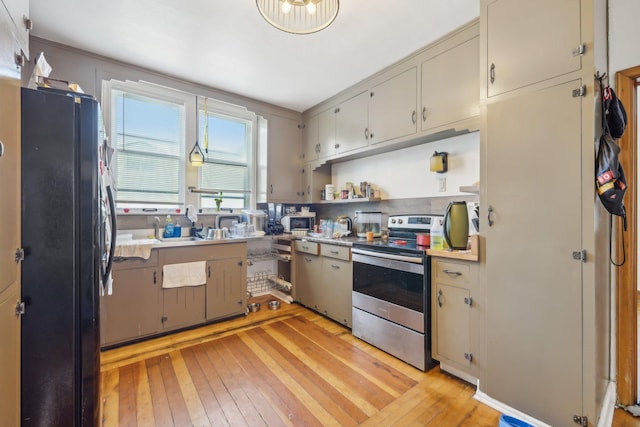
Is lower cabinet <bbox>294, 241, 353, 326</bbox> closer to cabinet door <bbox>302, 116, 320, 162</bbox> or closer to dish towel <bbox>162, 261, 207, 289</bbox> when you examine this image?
dish towel <bbox>162, 261, 207, 289</bbox>

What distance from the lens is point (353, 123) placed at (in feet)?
10.4

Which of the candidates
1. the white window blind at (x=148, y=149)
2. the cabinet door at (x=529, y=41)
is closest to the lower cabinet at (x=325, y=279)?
the white window blind at (x=148, y=149)

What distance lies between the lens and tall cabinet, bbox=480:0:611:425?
4.52ft

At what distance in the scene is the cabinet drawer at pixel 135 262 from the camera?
2.36 meters

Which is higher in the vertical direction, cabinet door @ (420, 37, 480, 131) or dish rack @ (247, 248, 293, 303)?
cabinet door @ (420, 37, 480, 131)

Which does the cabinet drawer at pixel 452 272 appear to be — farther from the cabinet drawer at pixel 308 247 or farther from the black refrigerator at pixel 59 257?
the black refrigerator at pixel 59 257

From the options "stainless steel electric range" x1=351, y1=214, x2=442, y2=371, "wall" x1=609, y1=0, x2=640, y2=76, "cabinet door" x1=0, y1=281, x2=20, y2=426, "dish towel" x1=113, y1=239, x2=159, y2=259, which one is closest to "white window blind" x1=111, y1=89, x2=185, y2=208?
"dish towel" x1=113, y1=239, x2=159, y2=259

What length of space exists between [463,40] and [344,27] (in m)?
0.94

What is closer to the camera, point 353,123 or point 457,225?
point 457,225

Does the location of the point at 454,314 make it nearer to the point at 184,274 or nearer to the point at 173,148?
the point at 184,274

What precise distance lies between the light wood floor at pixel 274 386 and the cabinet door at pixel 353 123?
2.07m

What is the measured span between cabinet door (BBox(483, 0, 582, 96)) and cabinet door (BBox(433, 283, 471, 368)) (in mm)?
1348

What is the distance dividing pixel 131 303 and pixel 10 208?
1.69m

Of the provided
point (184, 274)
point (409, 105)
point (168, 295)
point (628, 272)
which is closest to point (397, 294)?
point (628, 272)
